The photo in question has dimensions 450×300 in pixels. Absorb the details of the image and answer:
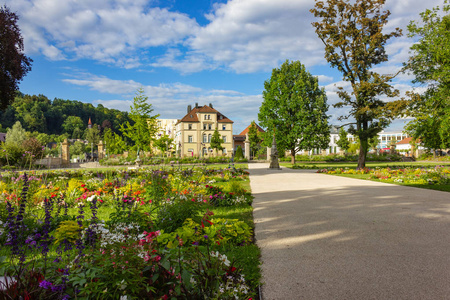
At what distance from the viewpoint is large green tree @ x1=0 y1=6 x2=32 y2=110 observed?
14.2 meters

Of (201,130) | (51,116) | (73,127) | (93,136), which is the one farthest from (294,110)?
(51,116)

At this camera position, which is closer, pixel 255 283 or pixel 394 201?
pixel 255 283

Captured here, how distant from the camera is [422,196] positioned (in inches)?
306

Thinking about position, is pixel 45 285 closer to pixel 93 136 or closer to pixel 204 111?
pixel 204 111

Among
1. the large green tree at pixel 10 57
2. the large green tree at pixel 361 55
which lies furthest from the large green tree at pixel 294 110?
the large green tree at pixel 10 57

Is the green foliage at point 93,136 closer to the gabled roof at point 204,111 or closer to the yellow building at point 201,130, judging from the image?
the yellow building at point 201,130

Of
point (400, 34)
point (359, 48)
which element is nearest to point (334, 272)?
point (359, 48)

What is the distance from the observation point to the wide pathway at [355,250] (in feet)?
8.50

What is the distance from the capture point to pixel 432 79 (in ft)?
53.7

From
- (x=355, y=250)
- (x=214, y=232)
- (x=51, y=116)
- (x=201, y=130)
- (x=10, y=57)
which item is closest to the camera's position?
(x=214, y=232)

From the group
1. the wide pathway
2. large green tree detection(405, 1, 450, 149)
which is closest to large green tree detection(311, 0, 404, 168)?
large green tree detection(405, 1, 450, 149)

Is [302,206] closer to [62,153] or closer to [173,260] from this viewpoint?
[173,260]

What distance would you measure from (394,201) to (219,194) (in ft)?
15.2

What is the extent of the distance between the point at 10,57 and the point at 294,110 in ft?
76.3
